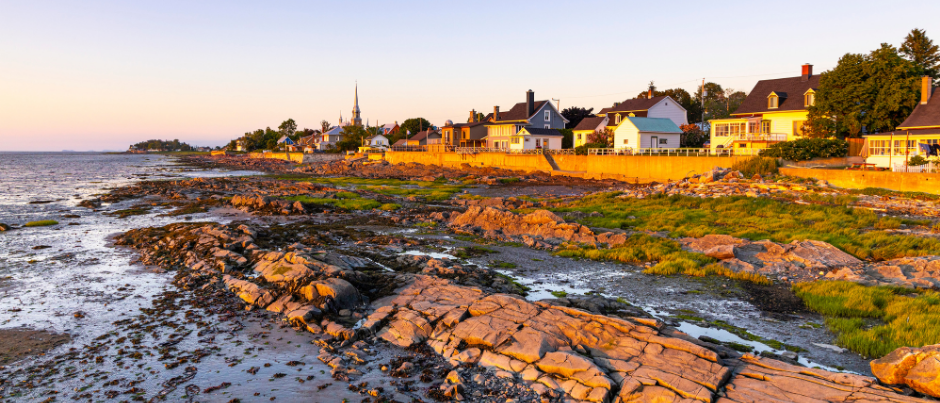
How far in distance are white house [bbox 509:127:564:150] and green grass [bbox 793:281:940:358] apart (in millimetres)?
61848

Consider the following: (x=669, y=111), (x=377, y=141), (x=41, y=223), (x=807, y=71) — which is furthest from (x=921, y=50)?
(x=377, y=141)

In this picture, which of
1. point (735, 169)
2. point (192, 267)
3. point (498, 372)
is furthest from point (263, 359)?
point (735, 169)

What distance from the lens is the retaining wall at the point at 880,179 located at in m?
29.5

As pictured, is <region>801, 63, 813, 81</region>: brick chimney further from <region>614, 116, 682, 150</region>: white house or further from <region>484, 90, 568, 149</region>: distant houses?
<region>484, 90, 568, 149</region>: distant houses

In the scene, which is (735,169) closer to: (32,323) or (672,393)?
(672,393)

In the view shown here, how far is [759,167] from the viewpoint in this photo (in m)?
40.0

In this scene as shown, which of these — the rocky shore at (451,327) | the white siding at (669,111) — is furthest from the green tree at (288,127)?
the rocky shore at (451,327)

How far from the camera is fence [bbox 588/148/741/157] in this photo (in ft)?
154

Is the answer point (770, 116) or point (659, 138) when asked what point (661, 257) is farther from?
point (659, 138)

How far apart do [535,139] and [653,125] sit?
20024 millimetres

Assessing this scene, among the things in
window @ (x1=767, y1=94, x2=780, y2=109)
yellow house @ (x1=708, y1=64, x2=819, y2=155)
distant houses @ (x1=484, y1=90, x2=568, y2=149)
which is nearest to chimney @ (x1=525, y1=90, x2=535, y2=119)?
distant houses @ (x1=484, y1=90, x2=568, y2=149)

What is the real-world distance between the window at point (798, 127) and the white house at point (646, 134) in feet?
41.5

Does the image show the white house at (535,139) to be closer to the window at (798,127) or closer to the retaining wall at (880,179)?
the window at (798,127)

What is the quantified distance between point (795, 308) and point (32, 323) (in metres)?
18.8
